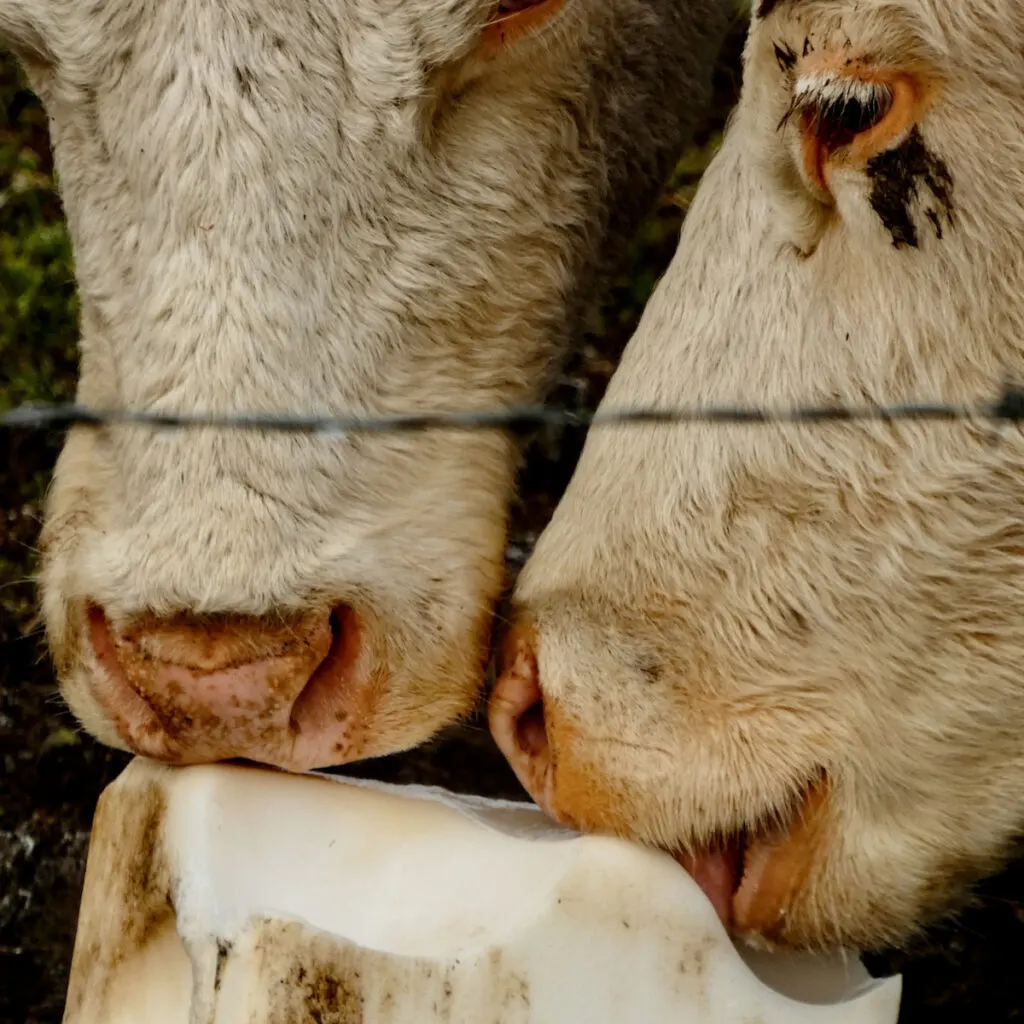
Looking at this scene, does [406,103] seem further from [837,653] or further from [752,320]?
[837,653]

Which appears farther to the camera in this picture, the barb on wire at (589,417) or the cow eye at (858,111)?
the cow eye at (858,111)

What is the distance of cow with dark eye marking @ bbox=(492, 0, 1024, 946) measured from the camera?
2049 mm

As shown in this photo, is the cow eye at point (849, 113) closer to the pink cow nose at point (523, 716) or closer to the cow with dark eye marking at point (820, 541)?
the cow with dark eye marking at point (820, 541)

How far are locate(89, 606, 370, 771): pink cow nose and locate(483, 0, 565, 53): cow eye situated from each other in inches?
38.8

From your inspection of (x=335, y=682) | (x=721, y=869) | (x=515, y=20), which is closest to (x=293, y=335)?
(x=335, y=682)

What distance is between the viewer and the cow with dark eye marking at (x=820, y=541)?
2049 mm

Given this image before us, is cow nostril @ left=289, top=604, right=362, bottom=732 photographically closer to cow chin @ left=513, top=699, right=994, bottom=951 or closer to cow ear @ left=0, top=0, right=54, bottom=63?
cow chin @ left=513, top=699, right=994, bottom=951

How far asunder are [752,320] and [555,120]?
26.9 inches

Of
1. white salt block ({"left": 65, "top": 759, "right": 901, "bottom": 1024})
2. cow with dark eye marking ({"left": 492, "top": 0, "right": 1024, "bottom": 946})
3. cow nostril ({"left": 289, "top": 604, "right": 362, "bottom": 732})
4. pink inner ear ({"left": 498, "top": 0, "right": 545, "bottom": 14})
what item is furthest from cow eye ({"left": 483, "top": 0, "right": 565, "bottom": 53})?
white salt block ({"left": 65, "top": 759, "right": 901, "bottom": 1024})

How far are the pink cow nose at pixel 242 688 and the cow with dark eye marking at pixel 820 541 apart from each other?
26cm

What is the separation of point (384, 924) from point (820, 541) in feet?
2.66

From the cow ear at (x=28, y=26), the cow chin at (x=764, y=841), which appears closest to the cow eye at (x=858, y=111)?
the cow chin at (x=764, y=841)

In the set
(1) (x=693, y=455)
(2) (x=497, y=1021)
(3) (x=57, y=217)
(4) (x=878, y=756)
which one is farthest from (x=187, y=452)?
(3) (x=57, y=217)

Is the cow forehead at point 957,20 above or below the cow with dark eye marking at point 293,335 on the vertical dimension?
above
